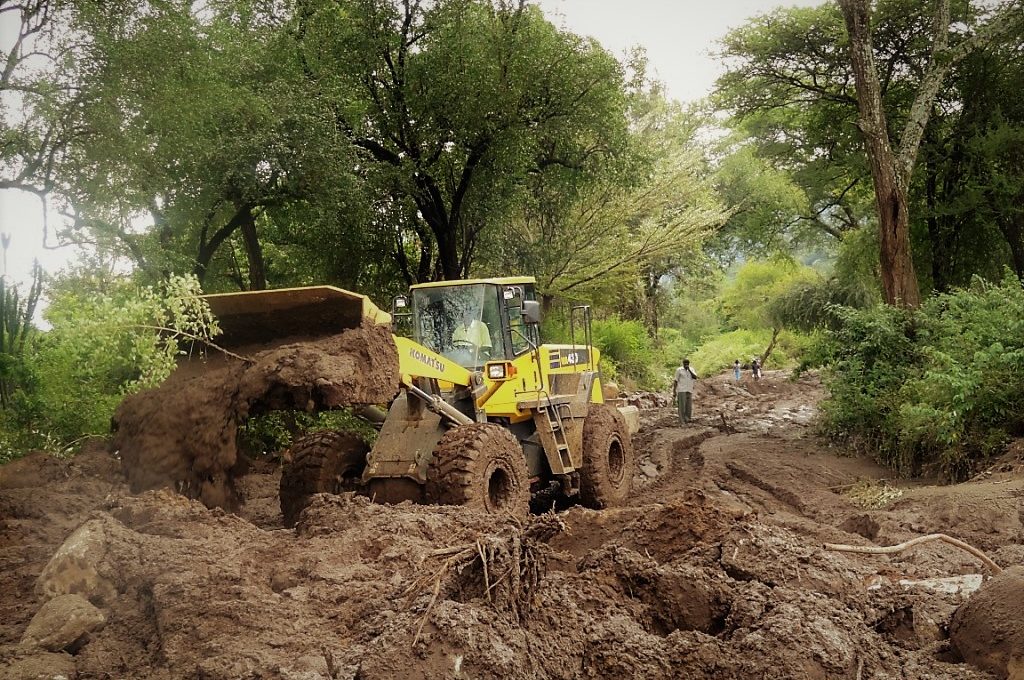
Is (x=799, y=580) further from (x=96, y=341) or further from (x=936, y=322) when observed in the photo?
(x=936, y=322)

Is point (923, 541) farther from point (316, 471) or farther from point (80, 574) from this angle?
point (316, 471)

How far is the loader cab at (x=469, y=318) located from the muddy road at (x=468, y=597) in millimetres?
2756

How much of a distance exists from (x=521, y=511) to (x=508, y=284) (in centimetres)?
269

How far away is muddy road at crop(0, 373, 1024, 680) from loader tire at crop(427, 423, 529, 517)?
2.08 feet

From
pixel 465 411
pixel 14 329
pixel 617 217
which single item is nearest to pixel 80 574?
pixel 465 411

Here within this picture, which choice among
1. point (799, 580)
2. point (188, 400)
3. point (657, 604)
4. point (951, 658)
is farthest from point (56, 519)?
point (951, 658)

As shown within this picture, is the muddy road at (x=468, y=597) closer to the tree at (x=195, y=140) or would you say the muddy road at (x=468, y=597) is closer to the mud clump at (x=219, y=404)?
the mud clump at (x=219, y=404)

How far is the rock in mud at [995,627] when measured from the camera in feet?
13.5

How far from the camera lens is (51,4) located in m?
12.1

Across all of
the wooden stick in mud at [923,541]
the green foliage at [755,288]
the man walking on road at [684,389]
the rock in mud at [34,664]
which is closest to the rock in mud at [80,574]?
the rock in mud at [34,664]

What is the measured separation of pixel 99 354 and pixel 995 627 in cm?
722

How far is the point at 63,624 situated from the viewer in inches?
171

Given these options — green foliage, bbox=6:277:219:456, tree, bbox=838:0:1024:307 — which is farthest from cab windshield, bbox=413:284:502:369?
tree, bbox=838:0:1024:307

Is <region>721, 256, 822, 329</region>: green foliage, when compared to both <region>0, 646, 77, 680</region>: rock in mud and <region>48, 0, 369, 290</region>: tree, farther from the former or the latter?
<region>0, 646, 77, 680</region>: rock in mud
